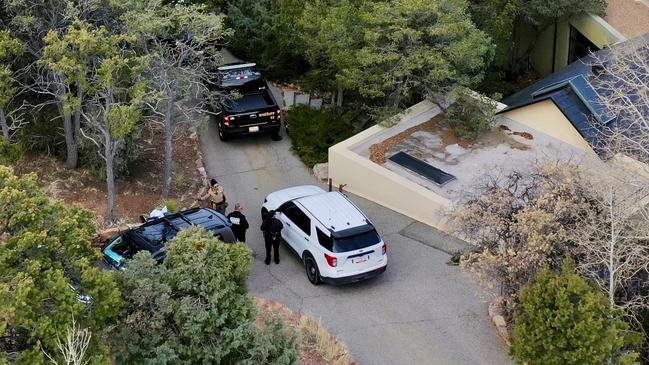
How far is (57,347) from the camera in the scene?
8664 mm

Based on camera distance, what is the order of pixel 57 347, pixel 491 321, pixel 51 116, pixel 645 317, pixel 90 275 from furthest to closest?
1. pixel 51 116
2. pixel 491 321
3. pixel 645 317
4. pixel 90 275
5. pixel 57 347

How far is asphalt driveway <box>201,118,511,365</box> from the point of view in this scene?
13953mm

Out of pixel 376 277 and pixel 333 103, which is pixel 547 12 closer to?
pixel 333 103

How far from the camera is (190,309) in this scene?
10195mm

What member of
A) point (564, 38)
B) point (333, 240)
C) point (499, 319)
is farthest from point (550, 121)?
point (564, 38)

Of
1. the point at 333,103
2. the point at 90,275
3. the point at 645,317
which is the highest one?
the point at 90,275

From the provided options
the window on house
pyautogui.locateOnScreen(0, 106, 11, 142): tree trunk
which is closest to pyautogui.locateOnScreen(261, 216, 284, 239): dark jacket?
pyautogui.locateOnScreen(0, 106, 11, 142): tree trunk

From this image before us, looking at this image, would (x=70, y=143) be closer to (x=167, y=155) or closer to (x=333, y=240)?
(x=167, y=155)

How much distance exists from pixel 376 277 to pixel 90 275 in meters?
7.87

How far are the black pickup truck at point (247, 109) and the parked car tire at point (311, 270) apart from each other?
6.74 metres

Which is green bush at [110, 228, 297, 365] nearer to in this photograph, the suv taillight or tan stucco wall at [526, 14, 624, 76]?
the suv taillight

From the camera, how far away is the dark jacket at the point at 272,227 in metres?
16.0

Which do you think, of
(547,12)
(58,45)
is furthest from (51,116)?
(547,12)

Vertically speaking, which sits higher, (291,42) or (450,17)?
(450,17)
